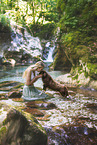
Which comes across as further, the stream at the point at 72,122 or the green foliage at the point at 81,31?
the green foliage at the point at 81,31

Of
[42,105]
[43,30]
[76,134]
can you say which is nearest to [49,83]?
[42,105]

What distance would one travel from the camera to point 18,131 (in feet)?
6.11

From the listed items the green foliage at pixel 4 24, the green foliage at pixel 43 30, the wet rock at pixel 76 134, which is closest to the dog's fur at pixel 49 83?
the wet rock at pixel 76 134

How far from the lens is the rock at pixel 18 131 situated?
163cm

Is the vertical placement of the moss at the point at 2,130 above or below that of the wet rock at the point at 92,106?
above

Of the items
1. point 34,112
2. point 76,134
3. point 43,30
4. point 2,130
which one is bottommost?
point 34,112

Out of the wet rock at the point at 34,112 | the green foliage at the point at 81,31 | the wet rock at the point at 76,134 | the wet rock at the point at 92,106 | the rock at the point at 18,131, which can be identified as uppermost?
the green foliage at the point at 81,31

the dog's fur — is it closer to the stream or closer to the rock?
the stream

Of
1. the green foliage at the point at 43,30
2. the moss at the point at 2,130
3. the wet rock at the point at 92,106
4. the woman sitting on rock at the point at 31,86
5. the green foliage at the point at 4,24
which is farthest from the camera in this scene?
the green foliage at the point at 43,30

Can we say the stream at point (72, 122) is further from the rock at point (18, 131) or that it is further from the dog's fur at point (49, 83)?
the rock at point (18, 131)

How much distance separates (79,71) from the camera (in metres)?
7.98

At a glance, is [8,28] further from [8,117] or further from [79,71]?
[8,117]

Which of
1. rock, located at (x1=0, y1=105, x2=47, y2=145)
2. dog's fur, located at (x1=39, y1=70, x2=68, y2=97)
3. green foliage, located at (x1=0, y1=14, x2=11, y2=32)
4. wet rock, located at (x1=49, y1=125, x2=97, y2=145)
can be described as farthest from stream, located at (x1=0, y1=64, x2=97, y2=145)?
green foliage, located at (x1=0, y1=14, x2=11, y2=32)

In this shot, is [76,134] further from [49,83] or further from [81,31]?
[81,31]
